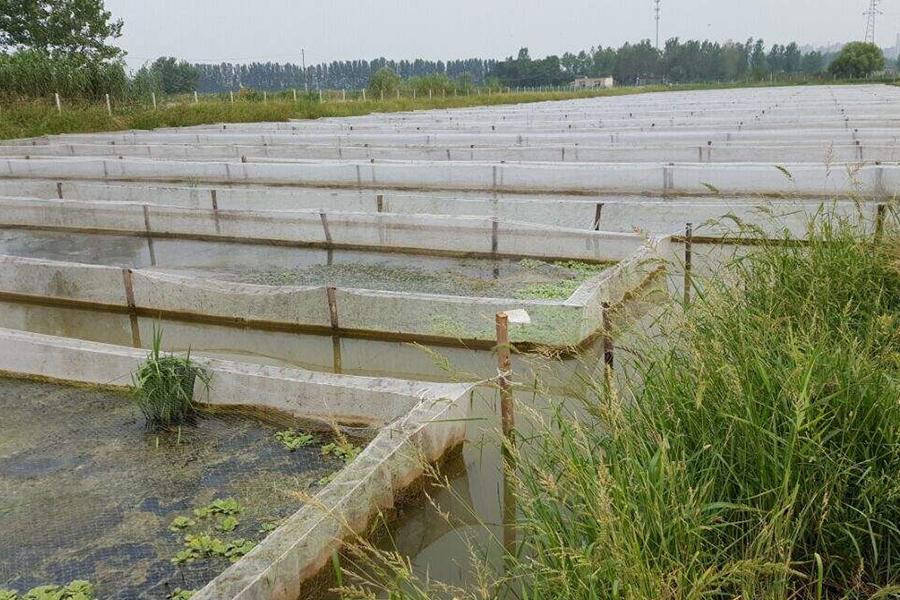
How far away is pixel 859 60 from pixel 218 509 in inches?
2290

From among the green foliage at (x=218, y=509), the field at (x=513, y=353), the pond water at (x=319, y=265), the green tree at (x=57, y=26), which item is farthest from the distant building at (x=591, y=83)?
the green foliage at (x=218, y=509)

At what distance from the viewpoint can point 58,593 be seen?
245cm

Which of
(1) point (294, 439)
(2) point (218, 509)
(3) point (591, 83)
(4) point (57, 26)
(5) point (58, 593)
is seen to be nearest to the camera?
(5) point (58, 593)

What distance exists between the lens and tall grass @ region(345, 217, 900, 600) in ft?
5.39

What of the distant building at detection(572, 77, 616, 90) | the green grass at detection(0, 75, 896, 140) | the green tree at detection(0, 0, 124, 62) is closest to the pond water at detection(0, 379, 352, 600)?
the green grass at detection(0, 75, 896, 140)

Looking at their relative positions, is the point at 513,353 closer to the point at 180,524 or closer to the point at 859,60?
the point at 180,524

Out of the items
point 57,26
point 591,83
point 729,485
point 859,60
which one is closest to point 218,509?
point 729,485

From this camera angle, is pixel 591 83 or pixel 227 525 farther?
pixel 591 83

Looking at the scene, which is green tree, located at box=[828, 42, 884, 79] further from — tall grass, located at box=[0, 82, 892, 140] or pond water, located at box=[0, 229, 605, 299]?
pond water, located at box=[0, 229, 605, 299]

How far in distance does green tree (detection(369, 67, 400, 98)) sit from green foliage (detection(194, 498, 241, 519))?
29.4 meters

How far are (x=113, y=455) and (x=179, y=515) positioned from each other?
0.64 metres

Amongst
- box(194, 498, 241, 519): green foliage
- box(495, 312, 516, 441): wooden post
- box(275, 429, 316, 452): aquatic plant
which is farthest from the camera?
box(275, 429, 316, 452): aquatic plant

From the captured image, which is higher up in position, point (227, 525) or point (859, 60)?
point (859, 60)

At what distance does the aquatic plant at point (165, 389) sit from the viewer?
3469 millimetres
